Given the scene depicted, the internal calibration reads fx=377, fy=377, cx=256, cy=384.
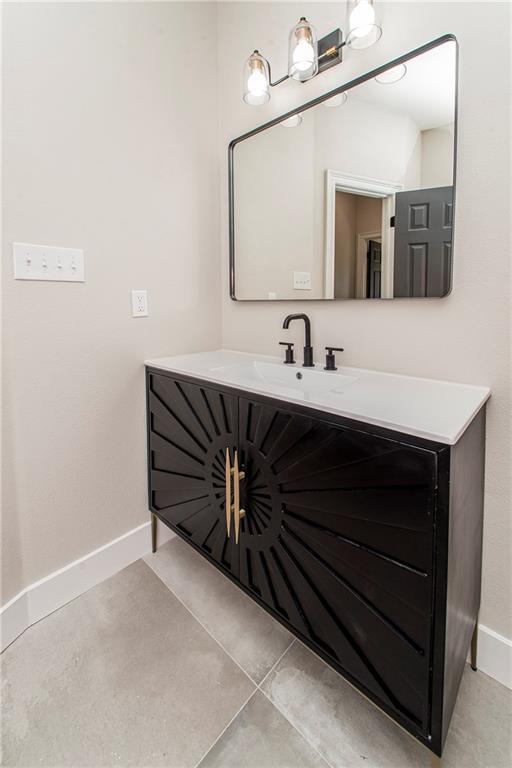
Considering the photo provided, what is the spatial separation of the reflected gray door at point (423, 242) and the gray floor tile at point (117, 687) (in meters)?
1.34

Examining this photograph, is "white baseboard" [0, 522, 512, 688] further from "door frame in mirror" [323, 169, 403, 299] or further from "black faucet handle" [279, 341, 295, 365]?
"door frame in mirror" [323, 169, 403, 299]

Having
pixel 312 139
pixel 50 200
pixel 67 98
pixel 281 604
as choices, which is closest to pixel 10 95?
pixel 67 98

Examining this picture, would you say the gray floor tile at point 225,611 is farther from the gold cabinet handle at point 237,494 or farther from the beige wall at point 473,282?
the beige wall at point 473,282

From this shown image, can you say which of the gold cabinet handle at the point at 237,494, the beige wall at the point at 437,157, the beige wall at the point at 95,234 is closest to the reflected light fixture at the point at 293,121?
the beige wall at the point at 95,234

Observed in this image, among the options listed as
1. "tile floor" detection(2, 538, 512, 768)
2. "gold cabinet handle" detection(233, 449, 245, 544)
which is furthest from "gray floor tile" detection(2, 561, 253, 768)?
"gold cabinet handle" detection(233, 449, 245, 544)

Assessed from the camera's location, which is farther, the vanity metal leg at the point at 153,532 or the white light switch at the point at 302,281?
the vanity metal leg at the point at 153,532

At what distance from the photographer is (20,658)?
1215 millimetres

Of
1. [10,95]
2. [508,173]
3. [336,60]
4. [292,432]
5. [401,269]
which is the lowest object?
[292,432]

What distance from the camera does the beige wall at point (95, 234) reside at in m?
1.23

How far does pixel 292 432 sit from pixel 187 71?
1693 mm

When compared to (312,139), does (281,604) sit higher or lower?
lower

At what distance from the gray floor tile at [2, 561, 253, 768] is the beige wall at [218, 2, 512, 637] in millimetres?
884

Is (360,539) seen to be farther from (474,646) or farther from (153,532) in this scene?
(153,532)

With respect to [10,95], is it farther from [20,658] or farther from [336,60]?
[20,658]
